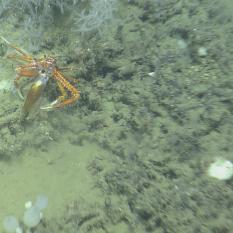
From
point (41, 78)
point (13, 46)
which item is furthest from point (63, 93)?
point (13, 46)

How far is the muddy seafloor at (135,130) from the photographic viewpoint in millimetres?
2934

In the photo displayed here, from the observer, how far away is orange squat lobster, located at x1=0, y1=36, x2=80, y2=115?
356cm

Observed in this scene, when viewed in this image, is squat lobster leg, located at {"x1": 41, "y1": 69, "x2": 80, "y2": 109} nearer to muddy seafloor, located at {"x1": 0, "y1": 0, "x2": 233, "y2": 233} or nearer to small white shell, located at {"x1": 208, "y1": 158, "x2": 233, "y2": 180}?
muddy seafloor, located at {"x1": 0, "y1": 0, "x2": 233, "y2": 233}

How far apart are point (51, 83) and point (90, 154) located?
42.6 inches

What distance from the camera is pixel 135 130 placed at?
3.44 metres

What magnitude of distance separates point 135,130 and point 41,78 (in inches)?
49.4

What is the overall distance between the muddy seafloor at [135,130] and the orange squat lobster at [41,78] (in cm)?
13

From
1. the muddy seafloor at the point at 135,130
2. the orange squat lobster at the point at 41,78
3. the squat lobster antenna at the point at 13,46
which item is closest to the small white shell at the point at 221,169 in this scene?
the muddy seafloor at the point at 135,130

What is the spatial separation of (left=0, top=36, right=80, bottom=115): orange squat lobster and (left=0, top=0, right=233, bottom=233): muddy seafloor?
126 millimetres

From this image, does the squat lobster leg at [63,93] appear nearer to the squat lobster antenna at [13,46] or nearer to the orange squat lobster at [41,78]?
the orange squat lobster at [41,78]

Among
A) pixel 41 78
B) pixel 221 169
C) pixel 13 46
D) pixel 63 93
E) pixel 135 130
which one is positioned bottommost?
pixel 221 169

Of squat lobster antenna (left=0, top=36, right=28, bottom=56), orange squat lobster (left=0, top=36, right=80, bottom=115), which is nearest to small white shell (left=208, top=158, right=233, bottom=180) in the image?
orange squat lobster (left=0, top=36, right=80, bottom=115)

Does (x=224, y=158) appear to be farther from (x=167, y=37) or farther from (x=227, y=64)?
(x=167, y=37)

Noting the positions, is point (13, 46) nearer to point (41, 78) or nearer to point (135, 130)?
point (41, 78)
